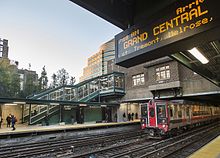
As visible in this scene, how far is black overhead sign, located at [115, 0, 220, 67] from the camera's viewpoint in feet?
9.13

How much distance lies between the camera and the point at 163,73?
22312 mm

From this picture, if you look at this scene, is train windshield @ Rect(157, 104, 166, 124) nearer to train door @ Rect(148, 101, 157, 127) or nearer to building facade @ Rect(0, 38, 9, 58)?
train door @ Rect(148, 101, 157, 127)

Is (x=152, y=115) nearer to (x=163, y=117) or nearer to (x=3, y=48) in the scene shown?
(x=163, y=117)

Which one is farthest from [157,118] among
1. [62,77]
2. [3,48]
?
[3,48]

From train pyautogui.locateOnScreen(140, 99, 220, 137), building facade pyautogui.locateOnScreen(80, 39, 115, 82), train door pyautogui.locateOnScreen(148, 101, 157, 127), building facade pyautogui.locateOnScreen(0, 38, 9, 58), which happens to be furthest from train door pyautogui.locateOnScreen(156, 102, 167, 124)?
building facade pyautogui.locateOnScreen(0, 38, 9, 58)

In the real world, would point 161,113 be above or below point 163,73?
below

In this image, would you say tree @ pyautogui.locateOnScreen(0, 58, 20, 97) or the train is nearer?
the train

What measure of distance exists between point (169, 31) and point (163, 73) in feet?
65.6

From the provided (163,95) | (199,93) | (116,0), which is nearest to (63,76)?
(163,95)

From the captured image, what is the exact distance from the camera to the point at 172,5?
3.29 m

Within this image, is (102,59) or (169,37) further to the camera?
(102,59)

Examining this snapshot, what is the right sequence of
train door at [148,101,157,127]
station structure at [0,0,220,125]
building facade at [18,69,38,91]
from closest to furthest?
station structure at [0,0,220,125] < train door at [148,101,157,127] < building facade at [18,69,38,91]

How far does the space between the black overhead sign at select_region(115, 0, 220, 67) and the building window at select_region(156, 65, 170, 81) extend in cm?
1889

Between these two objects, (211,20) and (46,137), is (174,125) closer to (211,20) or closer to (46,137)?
(46,137)
